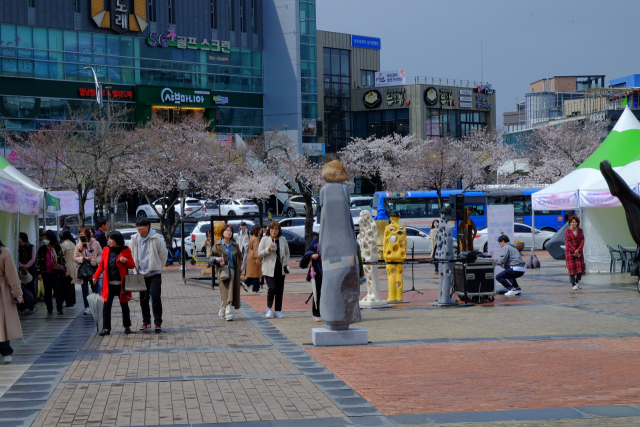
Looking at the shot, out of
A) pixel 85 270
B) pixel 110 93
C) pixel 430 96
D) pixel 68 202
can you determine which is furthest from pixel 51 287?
pixel 430 96

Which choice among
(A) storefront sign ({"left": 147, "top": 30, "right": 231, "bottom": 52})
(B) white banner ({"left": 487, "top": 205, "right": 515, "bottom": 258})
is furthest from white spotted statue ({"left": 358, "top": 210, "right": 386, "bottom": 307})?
(A) storefront sign ({"left": 147, "top": 30, "right": 231, "bottom": 52})

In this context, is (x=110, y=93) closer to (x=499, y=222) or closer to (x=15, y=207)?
(x=499, y=222)

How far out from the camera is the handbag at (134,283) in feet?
39.9

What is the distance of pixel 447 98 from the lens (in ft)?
283

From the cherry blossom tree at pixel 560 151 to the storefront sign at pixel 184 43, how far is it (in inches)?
1132

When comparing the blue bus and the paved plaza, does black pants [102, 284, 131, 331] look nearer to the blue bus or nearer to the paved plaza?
the paved plaza

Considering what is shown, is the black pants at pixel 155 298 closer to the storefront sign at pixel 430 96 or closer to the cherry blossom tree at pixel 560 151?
the cherry blossom tree at pixel 560 151

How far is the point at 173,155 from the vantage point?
42031mm

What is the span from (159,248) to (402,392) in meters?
6.16

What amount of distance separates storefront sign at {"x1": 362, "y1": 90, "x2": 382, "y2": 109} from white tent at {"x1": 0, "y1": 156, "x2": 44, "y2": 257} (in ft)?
228

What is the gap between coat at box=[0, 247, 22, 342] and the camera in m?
9.62

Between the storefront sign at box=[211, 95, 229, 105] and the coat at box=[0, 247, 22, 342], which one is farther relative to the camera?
the storefront sign at box=[211, 95, 229, 105]

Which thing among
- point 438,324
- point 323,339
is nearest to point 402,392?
point 323,339

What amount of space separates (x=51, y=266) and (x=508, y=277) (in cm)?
1028
